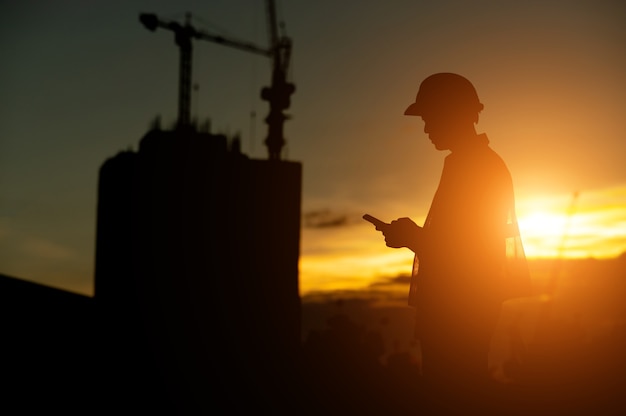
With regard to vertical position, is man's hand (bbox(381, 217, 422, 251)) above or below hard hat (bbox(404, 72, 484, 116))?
below

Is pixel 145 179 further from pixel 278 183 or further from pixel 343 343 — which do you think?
pixel 343 343

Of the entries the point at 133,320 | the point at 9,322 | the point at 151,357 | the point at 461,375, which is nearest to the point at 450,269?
the point at 461,375

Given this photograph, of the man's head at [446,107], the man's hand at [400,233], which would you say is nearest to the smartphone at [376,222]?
the man's hand at [400,233]

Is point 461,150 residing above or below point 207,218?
below

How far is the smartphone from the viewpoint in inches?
269

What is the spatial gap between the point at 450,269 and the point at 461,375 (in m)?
0.88

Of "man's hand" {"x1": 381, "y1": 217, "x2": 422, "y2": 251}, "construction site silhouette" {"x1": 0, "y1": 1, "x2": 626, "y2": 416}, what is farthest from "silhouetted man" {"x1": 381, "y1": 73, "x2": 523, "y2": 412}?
"construction site silhouette" {"x1": 0, "y1": 1, "x2": 626, "y2": 416}

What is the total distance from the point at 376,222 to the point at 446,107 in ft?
3.73

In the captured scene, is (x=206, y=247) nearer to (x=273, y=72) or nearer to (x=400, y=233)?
(x=273, y=72)

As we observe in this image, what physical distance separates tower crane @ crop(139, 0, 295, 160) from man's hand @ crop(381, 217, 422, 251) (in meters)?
159

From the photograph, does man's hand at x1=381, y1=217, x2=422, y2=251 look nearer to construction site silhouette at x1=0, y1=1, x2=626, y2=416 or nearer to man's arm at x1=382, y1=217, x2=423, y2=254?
man's arm at x1=382, y1=217, x2=423, y2=254

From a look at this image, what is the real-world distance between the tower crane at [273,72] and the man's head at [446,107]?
520ft

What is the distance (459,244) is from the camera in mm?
6820

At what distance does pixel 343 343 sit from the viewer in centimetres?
17275
